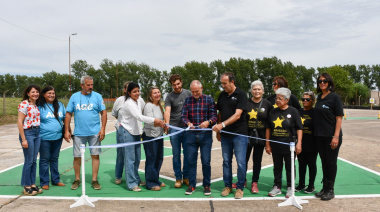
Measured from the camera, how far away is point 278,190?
5129mm

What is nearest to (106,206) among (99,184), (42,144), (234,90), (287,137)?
A: (99,184)

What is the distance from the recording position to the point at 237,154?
5094 millimetres

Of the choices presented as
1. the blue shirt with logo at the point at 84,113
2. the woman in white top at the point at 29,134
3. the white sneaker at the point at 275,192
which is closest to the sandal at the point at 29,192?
the woman in white top at the point at 29,134

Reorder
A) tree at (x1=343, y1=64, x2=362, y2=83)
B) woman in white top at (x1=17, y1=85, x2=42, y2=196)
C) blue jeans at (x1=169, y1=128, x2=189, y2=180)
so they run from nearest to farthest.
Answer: woman in white top at (x1=17, y1=85, x2=42, y2=196), blue jeans at (x1=169, y1=128, x2=189, y2=180), tree at (x1=343, y1=64, x2=362, y2=83)

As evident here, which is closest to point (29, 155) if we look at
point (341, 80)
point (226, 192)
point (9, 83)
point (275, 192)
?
point (226, 192)

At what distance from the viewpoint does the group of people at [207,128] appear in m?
4.96

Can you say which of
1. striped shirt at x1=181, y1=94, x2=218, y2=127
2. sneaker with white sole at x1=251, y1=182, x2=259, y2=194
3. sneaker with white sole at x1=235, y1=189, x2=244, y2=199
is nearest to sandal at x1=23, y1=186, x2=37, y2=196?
striped shirt at x1=181, y1=94, x2=218, y2=127

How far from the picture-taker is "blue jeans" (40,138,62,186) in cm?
555

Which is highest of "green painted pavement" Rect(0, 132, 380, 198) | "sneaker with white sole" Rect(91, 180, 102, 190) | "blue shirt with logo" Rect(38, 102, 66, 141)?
"blue shirt with logo" Rect(38, 102, 66, 141)

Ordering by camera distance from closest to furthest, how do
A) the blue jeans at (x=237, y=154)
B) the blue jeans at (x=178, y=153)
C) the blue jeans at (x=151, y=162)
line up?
the blue jeans at (x=237, y=154)
the blue jeans at (x=151, y=162)
the blue jeans at (x=178, y=153)

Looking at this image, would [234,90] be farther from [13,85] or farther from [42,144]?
[13,85]

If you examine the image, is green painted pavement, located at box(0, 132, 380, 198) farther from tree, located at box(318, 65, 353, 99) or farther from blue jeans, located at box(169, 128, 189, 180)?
tree, located at box(318, 65, 353, 99)

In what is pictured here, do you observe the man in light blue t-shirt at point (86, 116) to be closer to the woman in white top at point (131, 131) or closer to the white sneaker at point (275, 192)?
the woman in white top at point (131, 131)

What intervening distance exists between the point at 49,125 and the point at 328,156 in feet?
15.6
